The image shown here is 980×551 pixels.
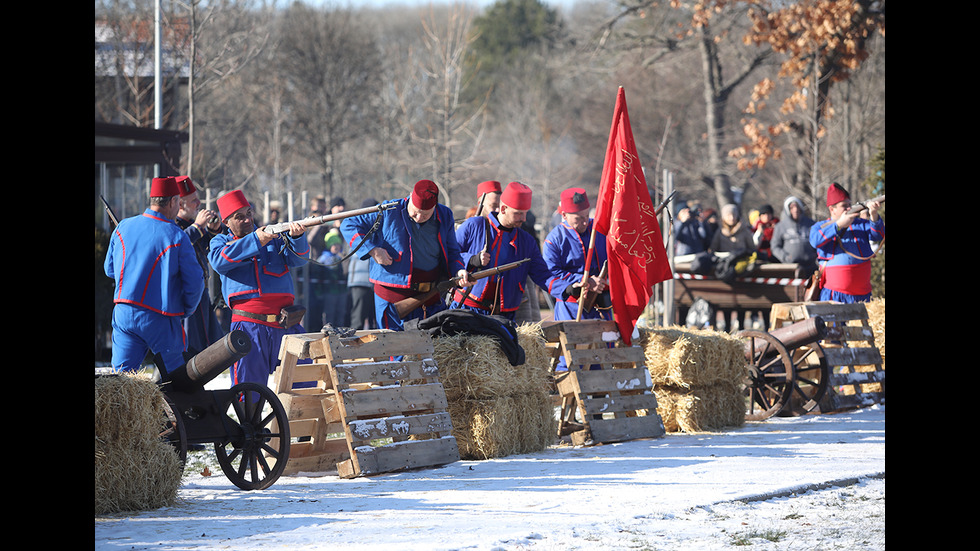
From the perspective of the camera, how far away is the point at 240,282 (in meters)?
7.86

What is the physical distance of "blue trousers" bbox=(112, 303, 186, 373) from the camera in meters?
6.59

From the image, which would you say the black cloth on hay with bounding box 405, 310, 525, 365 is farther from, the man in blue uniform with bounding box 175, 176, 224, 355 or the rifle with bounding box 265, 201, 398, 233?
the man in blue uniform with bounding box 175, 176, 224, 355

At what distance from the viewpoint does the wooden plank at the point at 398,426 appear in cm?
696

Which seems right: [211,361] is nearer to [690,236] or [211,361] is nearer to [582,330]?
[582,330]

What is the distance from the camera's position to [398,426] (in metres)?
7.16

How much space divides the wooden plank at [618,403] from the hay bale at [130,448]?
3.61 metres

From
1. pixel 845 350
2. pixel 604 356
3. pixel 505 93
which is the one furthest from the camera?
pixel 505 93

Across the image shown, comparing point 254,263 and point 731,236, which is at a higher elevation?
point 731,236

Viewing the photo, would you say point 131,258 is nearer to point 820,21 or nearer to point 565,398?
point 565,398

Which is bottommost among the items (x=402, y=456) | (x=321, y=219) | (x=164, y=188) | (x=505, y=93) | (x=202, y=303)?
(x=402, y=456)

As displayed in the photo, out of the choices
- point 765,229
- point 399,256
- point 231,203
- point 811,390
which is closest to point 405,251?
point 399,256

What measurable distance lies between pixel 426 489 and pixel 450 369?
1.43 metres

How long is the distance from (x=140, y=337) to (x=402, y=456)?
183 centimetres
